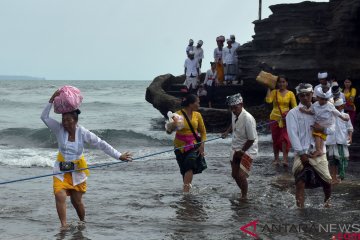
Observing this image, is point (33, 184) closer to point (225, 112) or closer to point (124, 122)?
point (225, 112)

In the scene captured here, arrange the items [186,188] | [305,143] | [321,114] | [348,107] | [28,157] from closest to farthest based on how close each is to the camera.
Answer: [305,143]
[321,114]
[186,188]
[348,107]
[28,157]

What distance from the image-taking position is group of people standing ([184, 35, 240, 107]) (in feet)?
74.0

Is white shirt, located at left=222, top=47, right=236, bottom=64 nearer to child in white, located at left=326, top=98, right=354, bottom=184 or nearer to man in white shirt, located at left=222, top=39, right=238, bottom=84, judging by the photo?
man in white shirt, located at left=222, top=39, right=238, bottom=84

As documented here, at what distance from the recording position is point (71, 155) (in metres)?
7.71

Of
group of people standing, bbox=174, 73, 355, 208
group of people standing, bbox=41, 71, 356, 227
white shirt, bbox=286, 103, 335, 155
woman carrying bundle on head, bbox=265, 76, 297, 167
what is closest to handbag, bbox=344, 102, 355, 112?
woman carrying bundle on head, bbox=265, 76, 297, 167

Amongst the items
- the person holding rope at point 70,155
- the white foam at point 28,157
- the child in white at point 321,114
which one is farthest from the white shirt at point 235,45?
the person holding rope at point 70,155

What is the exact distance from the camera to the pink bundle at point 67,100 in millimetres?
7523

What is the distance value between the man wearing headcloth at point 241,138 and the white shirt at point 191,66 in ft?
41.6

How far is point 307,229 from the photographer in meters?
7.96

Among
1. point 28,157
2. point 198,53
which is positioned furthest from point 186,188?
point 198,53

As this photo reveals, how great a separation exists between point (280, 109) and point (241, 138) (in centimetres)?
374

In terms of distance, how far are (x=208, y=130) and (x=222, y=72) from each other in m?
3.26

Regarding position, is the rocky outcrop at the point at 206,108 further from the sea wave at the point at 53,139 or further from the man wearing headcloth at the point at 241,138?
the man wearing headcloth at the point at 241,138

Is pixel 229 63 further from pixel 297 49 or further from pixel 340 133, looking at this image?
pixel 340 133
